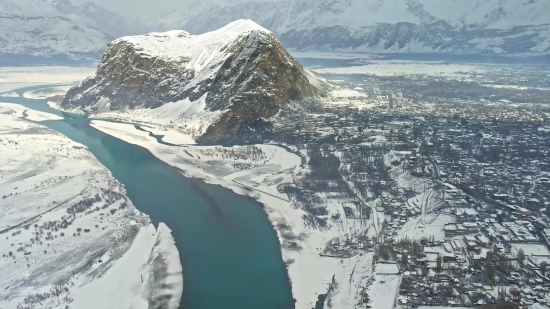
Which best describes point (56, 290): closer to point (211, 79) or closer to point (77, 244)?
point (77, 244)

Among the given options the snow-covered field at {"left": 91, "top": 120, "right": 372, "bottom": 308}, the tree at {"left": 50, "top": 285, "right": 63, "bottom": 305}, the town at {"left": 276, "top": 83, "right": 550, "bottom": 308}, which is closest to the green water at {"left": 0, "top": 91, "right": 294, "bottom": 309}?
the snow-covered field at {"left": 91, "top": 120, "right": 372, "bottom": 308}

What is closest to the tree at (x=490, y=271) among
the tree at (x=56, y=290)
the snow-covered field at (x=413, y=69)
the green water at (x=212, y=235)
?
the green water at (x=212, y=235)

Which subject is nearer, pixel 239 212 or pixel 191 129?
pixel 239 212

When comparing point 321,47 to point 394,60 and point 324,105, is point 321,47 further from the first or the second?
point 324,105

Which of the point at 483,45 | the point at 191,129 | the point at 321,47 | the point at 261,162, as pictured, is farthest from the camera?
the point at 321,47

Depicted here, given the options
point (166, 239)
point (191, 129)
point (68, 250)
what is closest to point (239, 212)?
point (166, 239)

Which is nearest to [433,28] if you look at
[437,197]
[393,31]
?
[393,31]
